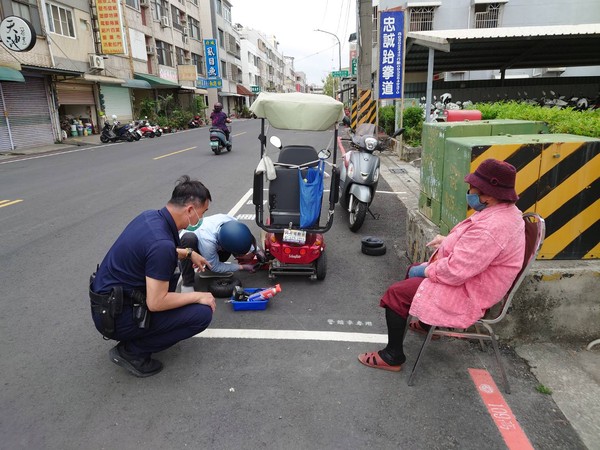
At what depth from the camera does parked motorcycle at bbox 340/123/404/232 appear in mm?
5949

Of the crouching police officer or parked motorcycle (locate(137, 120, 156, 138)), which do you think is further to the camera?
parked motorcycle (locate(137, 120, 156, 138))

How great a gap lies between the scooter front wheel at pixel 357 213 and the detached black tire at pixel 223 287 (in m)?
2.35

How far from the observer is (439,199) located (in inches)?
174

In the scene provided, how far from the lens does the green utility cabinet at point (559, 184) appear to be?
3332 mm

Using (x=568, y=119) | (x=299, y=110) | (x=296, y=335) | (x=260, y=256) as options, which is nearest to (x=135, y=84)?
(x=299, y=110)

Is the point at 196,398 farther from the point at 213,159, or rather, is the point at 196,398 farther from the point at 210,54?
the point at 210,54

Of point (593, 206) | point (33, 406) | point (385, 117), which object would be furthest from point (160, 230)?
point (385, 117)

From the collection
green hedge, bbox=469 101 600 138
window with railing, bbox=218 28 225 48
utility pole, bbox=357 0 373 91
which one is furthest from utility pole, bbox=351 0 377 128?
window with railing, bbox=218 28 225 48

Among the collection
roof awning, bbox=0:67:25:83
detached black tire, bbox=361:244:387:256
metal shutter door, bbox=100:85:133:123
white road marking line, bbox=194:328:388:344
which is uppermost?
roof awning, bbox=0:67:25:83

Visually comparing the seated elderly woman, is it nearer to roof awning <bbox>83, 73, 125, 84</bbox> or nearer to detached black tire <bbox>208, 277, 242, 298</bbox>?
detached black tire <bbox>208, 277, 242, 298</bbox>

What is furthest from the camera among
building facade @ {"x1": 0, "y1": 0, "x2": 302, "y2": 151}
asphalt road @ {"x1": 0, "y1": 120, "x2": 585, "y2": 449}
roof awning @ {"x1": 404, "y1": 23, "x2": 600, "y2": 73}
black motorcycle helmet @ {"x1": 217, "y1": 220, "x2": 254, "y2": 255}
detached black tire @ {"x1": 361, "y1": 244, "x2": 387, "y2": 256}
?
building facade @ {"x1": 0, "y1": 0, "x2": 302, "y2": 151}

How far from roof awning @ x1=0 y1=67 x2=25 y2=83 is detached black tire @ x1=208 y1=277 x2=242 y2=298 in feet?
54.4

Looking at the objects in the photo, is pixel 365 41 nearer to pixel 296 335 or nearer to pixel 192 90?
pixel 296 335

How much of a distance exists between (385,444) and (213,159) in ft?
39.5
